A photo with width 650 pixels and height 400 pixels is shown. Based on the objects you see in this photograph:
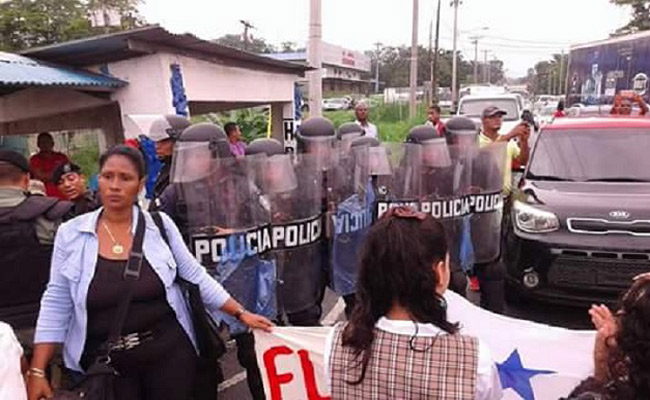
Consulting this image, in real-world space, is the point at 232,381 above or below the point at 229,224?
below

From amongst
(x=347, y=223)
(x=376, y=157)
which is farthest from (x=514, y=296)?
(x=347, y=223)

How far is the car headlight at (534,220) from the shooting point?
4695mm

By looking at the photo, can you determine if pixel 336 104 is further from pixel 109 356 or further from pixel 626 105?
pixel 109 356

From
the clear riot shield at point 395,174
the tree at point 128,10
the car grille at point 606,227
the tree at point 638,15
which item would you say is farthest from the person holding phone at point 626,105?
the tree at point 638,15

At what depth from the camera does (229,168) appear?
3.18 meters

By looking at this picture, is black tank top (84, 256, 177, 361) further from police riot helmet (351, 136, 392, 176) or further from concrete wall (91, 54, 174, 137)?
concrete wall (91, 54, 174, 137)

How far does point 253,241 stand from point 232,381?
1390 millimetres

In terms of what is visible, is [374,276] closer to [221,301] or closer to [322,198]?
[221,301]

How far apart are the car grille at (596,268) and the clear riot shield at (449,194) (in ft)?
3.08

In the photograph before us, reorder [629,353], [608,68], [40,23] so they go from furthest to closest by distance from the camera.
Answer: [608,68], [40,23], [629,353]

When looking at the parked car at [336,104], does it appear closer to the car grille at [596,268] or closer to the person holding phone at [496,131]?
the person holding phone at [496,131]

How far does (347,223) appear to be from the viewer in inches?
144

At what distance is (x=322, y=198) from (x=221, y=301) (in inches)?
48.4

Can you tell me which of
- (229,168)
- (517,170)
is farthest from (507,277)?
(229,168)
